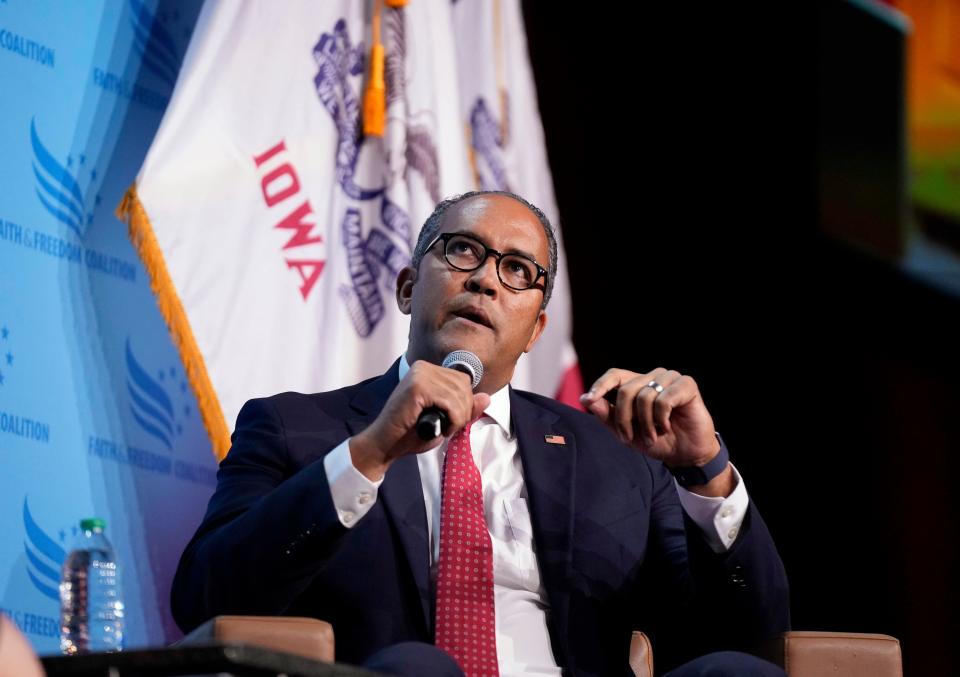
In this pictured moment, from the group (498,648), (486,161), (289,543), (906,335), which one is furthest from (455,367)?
(906,335)

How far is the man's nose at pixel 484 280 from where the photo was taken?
225cm

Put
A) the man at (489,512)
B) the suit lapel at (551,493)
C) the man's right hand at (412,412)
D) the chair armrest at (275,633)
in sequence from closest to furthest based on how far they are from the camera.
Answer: the chair armrest at (275,633) < the man's right hand at (412,412) < the man at (489,512) < the suit lapel at (551,493)

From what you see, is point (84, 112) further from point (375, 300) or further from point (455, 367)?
point (455, 367)

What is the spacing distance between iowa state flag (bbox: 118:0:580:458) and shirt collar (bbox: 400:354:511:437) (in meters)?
0.56

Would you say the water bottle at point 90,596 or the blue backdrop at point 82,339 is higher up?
the blue backdrop at point 82,339

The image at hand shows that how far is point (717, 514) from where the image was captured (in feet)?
6.47

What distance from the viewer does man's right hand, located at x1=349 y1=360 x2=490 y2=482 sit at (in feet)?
5.59

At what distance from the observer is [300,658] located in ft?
4.14

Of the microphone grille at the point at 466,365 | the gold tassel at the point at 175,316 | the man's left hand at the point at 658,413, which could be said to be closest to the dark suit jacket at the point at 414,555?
the man's left hand at the point at 658,413

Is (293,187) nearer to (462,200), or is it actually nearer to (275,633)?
(462,200)

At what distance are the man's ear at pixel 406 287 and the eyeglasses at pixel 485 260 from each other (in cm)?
13

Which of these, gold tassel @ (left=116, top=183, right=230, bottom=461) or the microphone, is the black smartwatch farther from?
gold tassel @ (left=116, top=183, right=230, bottom=461)

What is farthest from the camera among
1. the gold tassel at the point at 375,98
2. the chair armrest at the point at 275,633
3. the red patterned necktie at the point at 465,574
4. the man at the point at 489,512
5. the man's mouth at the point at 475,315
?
the gold tassel at the point at 375,98

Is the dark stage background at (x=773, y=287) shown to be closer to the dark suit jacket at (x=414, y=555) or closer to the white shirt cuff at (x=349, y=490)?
the dark suit jacket at (x=414, y=555)
